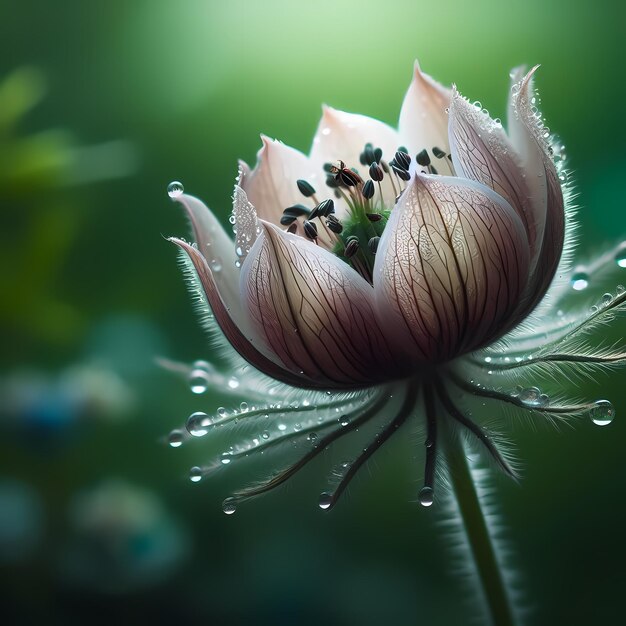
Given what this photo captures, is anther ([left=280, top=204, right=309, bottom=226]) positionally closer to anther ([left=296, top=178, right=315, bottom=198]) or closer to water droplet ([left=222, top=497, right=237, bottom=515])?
anther ([left=296, top=178, right=315, bottom=198])

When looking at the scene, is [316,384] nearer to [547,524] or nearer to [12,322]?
[547,524]

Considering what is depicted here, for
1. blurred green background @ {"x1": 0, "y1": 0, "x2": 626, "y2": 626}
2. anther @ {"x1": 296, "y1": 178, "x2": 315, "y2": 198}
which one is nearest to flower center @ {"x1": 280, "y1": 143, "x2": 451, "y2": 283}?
anther @ {"x1": 296, "y1": 178, "x2": 315, "y2": 198}

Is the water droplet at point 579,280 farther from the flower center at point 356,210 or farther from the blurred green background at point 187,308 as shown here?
the blurred green background at point 187,308

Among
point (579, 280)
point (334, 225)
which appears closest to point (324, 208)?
point (334, 225)

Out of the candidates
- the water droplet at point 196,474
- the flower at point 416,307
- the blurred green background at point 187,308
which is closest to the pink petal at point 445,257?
the flower at point 416,307

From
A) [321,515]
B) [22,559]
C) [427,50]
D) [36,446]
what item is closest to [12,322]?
[36,446]

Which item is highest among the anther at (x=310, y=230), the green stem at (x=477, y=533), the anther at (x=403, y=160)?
the anther at (x=403, y=160)
